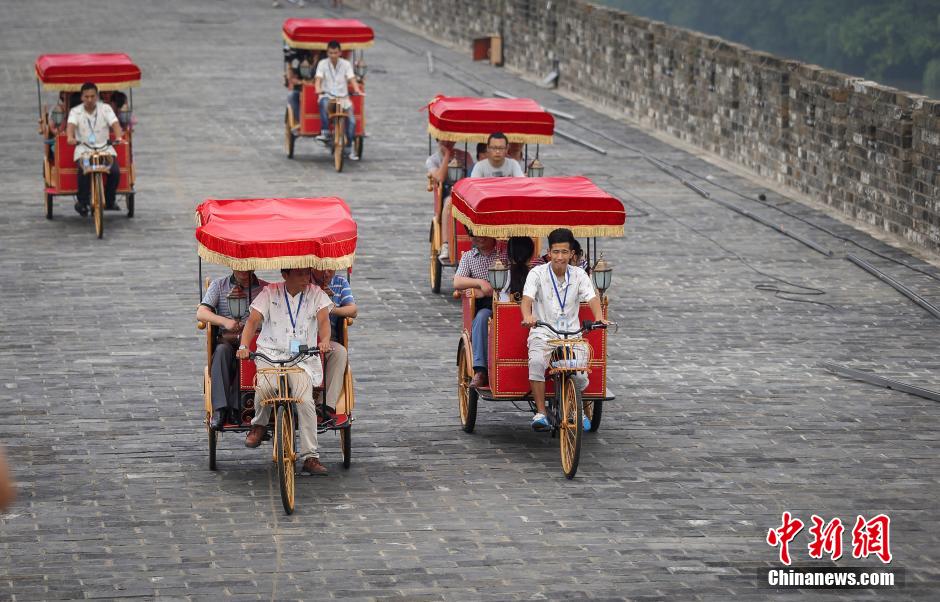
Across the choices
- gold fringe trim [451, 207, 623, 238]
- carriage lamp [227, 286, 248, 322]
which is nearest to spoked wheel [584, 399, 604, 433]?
gold fringe trim [451, 207, 623, 238]

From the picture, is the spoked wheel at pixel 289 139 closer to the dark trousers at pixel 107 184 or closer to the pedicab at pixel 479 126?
the dark trousers at pixel 107 184

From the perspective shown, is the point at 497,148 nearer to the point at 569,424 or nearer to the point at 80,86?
the point at 569,424

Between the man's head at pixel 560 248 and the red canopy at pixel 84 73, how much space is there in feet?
30.0

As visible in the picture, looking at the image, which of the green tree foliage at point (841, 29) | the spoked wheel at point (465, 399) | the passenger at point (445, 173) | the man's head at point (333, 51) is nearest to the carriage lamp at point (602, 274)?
the spoked wheel at point (465, 399)

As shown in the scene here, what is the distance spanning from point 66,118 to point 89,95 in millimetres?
919

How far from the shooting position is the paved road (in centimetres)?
930

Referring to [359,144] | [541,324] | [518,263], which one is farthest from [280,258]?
[359,144]

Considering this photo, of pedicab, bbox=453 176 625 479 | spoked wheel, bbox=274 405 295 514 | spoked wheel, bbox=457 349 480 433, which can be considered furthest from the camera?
spoked wheel, bbox=457 349 480 433

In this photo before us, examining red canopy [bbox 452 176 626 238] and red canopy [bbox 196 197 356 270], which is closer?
red canopy [bbox 196 197 356 270]

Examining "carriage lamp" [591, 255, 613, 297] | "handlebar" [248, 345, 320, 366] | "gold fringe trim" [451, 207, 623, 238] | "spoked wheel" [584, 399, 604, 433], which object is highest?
"gold fringe trim" [451, 207, 623, 238]

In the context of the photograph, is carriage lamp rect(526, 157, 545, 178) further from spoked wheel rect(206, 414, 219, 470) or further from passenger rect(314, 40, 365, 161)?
spoked wheel rect(206, 414, 219, 470)

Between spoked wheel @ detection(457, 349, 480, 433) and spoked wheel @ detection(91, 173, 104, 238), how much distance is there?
7937 millimetres

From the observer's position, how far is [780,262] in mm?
18625

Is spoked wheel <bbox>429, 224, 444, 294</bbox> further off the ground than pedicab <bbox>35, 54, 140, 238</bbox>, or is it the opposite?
pedicab <bbox>35, 54, 140, 238</bbox>
